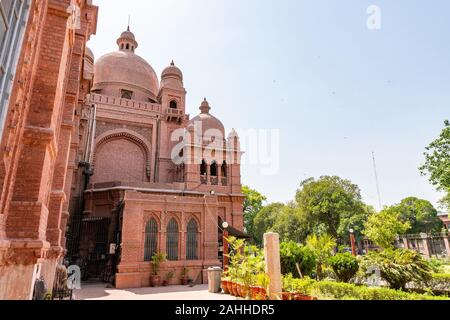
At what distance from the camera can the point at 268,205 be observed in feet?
163

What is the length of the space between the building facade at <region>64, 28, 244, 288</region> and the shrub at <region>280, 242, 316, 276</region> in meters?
4.56

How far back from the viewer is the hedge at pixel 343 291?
9337 millimetres

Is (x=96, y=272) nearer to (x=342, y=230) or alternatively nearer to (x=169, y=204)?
(x=169, y=204)

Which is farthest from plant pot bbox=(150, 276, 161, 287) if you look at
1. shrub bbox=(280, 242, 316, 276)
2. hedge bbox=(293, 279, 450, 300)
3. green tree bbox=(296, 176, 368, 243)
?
green tree bbox=(296, 176, 368, 243)

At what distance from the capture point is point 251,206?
47.4 m

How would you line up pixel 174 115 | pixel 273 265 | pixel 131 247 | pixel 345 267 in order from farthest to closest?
pixel 174 115 < pixel 131 247 < pixel 345 267 < pixel 273 265

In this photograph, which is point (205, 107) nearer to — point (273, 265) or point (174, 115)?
point (174, 115)

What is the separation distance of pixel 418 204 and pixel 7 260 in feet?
216

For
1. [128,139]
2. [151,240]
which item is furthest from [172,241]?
[128,139]

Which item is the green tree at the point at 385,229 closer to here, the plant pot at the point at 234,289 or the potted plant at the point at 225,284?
the potted plant at the point at 225,284

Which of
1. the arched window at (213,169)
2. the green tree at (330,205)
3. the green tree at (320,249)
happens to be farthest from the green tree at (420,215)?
the green tree at (320,249)

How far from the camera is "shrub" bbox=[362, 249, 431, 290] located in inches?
455

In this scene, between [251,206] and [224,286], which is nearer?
[224,286]

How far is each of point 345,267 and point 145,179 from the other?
16.1 meters
